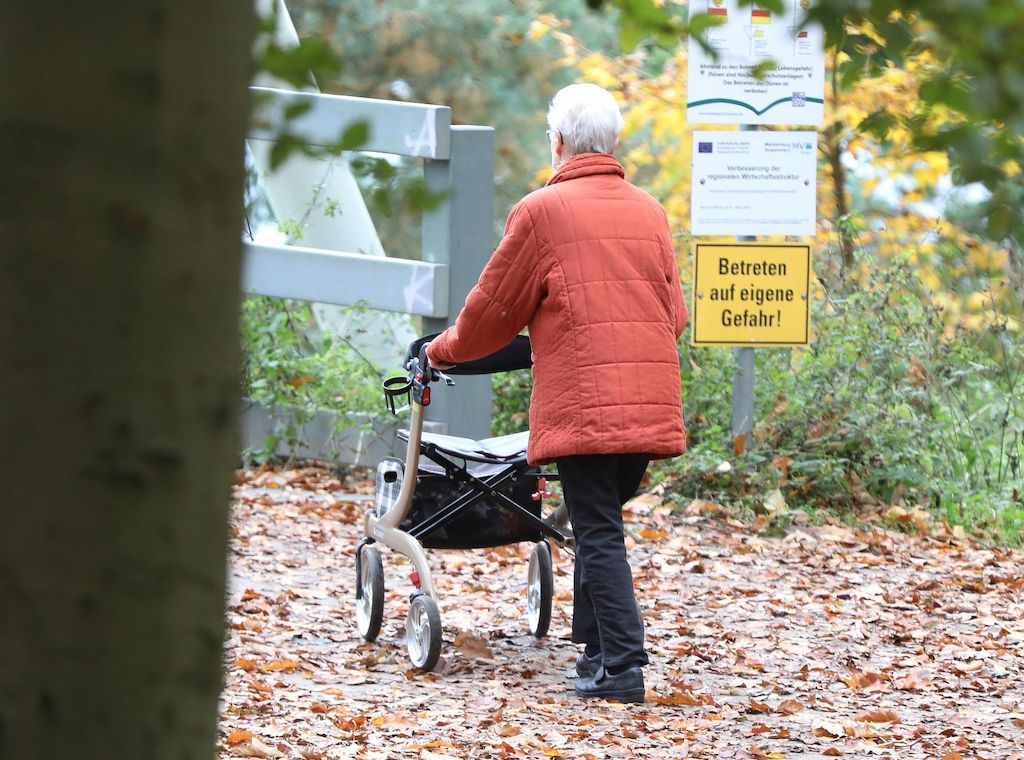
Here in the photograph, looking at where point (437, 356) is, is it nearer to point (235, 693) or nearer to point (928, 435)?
point (235, 693)

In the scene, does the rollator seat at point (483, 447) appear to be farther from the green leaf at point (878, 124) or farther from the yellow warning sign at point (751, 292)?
the green leaf at point (878, 124)

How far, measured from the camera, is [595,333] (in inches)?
190

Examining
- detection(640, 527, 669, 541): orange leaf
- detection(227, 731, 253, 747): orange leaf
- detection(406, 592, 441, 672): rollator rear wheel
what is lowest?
detection(227, 731, 253, 747): orange leaf

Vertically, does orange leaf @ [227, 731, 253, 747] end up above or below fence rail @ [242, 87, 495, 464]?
below

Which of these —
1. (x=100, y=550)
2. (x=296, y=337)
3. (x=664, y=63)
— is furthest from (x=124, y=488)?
(x=664, y=63)

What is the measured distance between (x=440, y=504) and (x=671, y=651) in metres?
1.04

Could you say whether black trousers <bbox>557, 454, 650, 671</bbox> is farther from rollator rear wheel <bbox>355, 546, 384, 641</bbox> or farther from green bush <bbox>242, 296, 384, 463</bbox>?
green bush <bbox>242, 296, 384, 463</bbox>

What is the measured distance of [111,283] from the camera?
1.39 meters

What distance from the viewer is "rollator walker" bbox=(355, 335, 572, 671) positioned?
5.36 metres

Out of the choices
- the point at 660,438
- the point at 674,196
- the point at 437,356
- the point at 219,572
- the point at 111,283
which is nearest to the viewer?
the point at 111,283

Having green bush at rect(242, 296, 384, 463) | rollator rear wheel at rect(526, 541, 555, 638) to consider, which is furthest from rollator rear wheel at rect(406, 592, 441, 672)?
green bush at rect(242, 296, 384, 463)

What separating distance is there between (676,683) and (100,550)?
4.06m

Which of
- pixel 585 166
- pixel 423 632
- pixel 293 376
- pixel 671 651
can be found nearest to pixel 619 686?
pixel 423 632

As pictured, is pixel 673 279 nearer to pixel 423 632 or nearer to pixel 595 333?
pixel 595 333
